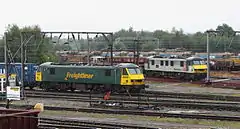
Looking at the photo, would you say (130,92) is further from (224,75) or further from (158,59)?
(224,75)

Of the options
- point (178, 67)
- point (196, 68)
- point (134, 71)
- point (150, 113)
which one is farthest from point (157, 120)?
point (178, 67)

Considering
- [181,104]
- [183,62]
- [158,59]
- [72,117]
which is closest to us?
[72,117]

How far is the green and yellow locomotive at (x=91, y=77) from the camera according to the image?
39.3 meters

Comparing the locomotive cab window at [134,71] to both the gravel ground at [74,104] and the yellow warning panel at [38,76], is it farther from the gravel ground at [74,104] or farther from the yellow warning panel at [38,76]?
the yellow warning panel at [38,76]

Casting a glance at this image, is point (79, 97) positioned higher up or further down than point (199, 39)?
further down

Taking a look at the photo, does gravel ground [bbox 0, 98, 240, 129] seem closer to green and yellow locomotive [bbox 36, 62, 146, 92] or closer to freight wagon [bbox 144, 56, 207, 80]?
green and yellow locomotive [bbox 36, 62, 146, 92]

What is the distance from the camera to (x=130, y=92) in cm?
3975

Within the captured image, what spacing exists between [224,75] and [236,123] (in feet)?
127

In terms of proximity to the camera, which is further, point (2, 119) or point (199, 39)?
point (199, 39)

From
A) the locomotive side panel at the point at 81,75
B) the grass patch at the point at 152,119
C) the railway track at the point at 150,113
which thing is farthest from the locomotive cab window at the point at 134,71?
the grass patch at the point at 152,119

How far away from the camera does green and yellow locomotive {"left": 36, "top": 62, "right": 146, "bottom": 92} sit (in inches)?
1548

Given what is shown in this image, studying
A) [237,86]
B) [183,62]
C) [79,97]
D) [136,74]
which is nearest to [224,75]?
[183,62]

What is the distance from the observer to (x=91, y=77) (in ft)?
135

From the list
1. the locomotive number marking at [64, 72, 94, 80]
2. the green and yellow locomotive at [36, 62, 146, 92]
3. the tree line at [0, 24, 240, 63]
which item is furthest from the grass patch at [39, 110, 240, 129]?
the tree line at [0, 24, 240, 63]
